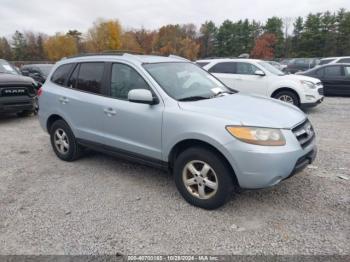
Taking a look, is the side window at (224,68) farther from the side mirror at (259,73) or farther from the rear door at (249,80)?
the side mirror at (259,73)

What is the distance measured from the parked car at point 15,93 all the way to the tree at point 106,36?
56983 millimetres

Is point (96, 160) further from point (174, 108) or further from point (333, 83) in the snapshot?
point (333, 83)

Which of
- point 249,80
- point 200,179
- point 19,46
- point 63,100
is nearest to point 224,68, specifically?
point 249,80

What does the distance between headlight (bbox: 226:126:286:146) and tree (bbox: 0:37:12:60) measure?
240 ft

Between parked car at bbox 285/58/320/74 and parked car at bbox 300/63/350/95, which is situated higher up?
parked car at bbox 285/58/320/74

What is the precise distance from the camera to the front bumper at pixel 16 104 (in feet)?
25.6

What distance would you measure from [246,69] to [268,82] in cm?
88

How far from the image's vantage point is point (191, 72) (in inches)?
169

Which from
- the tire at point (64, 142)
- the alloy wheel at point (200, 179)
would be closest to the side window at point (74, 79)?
the tire at point (64, 142)

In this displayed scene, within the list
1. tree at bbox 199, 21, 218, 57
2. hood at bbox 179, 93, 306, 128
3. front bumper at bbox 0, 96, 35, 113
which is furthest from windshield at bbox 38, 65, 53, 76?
tree at bbox 199, 21, 218, 57

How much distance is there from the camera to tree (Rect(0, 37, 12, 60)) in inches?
2547

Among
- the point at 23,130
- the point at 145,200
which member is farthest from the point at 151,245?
the point at 23,130

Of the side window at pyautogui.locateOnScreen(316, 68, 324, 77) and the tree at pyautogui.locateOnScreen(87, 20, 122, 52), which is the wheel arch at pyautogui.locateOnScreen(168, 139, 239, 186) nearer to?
the side window at pyautogui.locateOnScreen(316, 68, 324, 77)

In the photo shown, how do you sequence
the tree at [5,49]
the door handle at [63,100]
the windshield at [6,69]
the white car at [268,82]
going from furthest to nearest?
the tree at [5,49] → the windshield at [6,69] → the white car at [268,82] → the door handle at [63,100]
